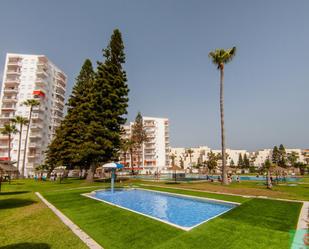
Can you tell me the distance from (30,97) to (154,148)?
5581 cm

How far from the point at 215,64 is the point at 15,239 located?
90.6 feet

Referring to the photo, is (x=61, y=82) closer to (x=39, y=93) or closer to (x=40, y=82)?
(x=40, y=82)

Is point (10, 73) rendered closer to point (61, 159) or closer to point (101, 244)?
point (61, 159)

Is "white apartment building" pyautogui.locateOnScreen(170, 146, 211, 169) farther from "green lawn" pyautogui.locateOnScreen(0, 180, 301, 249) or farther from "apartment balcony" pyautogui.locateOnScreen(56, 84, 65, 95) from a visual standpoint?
"green lawn" pyautogui.locateOnScreen(0, 180, 301, 249)

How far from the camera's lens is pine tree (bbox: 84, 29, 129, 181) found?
26688 millimetres

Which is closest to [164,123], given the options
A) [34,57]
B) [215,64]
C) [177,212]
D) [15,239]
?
[34,57]

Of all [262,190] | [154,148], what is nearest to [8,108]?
[154,148]

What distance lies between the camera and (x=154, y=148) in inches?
3649

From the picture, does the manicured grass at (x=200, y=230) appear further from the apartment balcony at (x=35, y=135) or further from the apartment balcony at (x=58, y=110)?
the apartment balcony at (x=58, y=110)

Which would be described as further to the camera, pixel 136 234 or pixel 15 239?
pixel 136 234

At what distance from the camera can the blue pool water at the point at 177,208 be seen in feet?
34.3

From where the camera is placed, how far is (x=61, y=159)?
33.6 meters

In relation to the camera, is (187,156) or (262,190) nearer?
(262,190)

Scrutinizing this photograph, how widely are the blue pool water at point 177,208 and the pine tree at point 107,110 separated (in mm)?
12030
